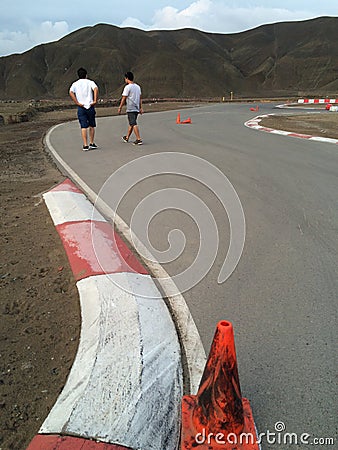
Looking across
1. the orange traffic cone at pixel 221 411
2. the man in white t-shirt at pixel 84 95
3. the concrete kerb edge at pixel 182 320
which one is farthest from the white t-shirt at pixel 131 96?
the orange traffic cone at pixel 221 411

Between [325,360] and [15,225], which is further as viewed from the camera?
[15,225]

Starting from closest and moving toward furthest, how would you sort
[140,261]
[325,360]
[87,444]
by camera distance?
[87,444]
[325,360]
[140,261]

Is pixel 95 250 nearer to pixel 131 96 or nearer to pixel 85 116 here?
pixel 85 116

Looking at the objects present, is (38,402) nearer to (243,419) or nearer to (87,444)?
(87,444)

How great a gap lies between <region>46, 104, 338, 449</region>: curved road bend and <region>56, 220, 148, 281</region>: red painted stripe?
1.20 ft

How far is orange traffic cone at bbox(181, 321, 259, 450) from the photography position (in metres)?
1.79

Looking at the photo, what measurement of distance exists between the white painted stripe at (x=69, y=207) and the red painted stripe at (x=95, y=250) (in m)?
0.17

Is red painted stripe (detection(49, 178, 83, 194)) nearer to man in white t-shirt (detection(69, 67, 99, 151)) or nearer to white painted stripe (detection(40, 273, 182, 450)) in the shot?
white painted stripe (detection(40, 273, 182, 450))

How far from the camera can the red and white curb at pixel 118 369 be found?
184cm

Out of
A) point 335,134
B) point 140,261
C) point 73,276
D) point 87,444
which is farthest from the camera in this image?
point 335,134

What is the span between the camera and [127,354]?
2.35 m

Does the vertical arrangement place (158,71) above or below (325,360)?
above

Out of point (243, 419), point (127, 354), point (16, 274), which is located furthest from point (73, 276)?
point (243, 419)

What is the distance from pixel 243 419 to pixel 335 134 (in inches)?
471
